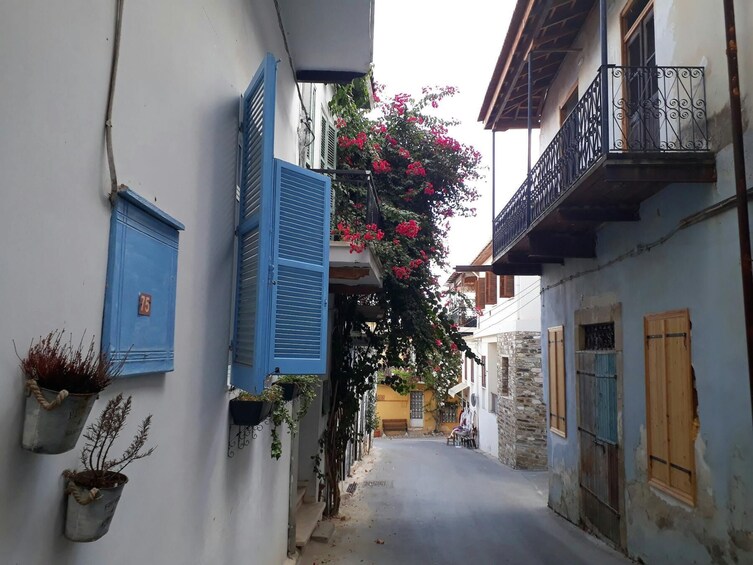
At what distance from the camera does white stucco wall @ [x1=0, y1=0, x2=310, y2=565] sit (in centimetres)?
174

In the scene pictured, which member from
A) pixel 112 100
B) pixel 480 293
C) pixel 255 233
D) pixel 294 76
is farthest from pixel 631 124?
pixel 480 293

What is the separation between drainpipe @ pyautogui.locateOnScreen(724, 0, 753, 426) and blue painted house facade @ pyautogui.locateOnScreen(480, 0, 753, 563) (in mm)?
89

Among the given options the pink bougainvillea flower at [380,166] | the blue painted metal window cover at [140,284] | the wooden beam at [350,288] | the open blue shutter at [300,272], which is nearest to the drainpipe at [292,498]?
the wooden beam at [350,288]

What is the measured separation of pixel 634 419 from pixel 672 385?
1.17 meters

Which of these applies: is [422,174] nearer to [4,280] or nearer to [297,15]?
[297,15]

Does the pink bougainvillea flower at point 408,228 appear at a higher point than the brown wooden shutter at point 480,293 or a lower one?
lower

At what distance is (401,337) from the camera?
1054 centimetres

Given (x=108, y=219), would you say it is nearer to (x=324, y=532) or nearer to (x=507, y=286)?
(x=324, y=532)

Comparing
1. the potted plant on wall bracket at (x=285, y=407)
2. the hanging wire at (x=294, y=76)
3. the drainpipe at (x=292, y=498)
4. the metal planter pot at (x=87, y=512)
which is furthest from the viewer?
the drainpipe at (x=292, y=498)

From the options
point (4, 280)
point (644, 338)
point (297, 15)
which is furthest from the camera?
point (644, 338)

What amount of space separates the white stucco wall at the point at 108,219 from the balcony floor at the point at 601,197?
11.6ft

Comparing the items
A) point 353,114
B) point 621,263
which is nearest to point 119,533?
point 621,263

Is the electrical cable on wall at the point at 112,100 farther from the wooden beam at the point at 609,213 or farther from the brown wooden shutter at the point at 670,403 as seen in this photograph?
the wooden beam at the point at 609,213

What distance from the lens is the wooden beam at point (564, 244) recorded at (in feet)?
29.0
